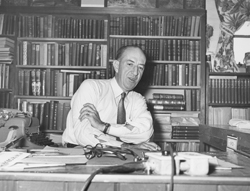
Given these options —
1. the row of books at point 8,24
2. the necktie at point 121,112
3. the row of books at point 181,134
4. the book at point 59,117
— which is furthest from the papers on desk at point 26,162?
the row of books at point 8,24

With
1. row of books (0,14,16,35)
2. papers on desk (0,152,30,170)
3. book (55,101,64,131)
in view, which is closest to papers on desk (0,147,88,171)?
papers on desk (0,152,30,170)

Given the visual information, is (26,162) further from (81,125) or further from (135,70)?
(135,70)

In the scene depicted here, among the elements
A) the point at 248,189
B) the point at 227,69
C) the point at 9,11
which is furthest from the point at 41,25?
the point at 248,189

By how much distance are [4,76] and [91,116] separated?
6.45 feet

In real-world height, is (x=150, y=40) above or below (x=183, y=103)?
above

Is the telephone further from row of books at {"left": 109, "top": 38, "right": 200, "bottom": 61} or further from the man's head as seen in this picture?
row of books at {"left": 109, "top": 38, "right": 200, "bottom": 61}

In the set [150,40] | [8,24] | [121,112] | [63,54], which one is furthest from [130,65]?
[8,24]

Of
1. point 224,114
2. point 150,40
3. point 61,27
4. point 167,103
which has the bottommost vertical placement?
point 224,114

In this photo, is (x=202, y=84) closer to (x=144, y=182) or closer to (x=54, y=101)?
(x=54, y=101)

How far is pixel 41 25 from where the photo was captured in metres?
3.45

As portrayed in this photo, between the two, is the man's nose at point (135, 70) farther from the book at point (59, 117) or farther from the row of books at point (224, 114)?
the row of books at point (224, 114)

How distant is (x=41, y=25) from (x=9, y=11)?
0.42 metres

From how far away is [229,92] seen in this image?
344cm

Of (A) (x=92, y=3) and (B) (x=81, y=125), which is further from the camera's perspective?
(A) (x=92, y=3)
